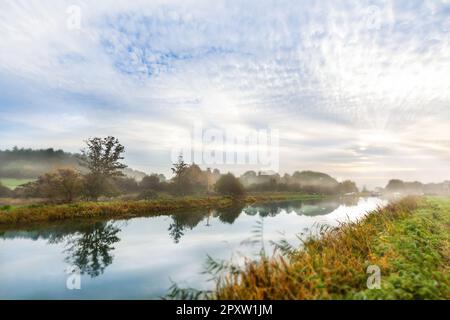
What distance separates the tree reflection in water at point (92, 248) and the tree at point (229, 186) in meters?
31.8

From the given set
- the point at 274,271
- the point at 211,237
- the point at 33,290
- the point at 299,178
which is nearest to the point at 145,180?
the point at 211,237

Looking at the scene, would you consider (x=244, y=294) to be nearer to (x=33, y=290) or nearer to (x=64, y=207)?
(x=33, y=290)

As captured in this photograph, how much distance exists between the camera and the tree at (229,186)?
49.7m

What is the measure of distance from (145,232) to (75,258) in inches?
244

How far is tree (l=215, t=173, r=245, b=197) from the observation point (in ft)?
163

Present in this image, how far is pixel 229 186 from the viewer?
49875mm

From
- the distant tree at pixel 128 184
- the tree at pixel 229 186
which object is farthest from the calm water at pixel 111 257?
the tree at pixel 229 186

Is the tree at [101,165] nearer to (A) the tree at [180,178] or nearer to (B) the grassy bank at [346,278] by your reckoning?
(A) the tree at [180,178]

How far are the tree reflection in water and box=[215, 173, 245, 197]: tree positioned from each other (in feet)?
104

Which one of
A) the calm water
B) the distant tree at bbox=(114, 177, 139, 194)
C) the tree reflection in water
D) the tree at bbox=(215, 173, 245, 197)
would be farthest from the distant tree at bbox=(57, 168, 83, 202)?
the tree at bbox=(215, 173, 245, 197)

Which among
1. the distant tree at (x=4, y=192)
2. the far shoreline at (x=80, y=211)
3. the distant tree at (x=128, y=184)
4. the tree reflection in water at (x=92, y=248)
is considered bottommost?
the tree reflection in water at (x=92, y=248)

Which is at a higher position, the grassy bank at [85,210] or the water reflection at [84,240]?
the grassy bank at [85,210]

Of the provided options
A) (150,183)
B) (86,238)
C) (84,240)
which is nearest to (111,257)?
(84,240)
